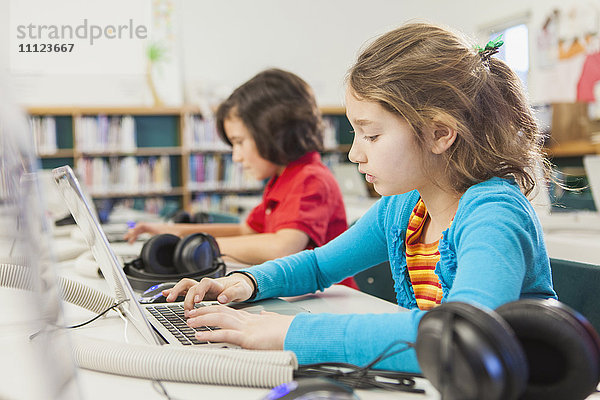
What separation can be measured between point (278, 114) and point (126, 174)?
3.69 m

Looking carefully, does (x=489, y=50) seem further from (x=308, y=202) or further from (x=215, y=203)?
(x=215, y=203)

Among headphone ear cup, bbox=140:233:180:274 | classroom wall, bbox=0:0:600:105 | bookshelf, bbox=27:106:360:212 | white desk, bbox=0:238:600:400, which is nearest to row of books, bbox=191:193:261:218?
bookshelf, bbox=27:106:360:212

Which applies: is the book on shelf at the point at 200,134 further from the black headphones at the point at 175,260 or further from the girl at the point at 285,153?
the black headphones at the point at 175,260

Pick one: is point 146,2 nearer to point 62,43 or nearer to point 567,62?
point 62,43

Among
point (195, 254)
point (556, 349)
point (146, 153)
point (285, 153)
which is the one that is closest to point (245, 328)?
point (556, 349)

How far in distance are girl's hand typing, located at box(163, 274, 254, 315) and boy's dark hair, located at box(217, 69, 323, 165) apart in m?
0.67

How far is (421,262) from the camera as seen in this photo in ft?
3.30

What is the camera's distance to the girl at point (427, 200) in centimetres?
68

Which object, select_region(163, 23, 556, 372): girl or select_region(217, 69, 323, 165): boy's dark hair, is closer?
select_region(163, 23, 556, 372): girl

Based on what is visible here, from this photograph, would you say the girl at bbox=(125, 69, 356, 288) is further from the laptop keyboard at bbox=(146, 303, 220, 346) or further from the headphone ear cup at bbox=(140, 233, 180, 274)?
the laptop keyboard at bbox=(146, 303, 220, 346)

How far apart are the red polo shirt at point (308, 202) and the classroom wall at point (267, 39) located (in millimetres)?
3898

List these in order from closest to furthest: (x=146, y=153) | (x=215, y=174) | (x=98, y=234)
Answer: (x=98, y=234)
(x=146, y=153)
(x=215, y=174)

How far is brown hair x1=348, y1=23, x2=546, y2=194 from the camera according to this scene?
34.6 inches

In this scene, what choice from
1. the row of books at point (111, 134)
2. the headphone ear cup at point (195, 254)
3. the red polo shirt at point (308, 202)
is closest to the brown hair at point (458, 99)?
the headphone ear cup at point (195, 254)
